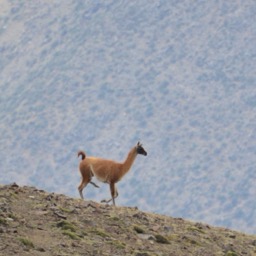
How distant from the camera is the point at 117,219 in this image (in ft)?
109

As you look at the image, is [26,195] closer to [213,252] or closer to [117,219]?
[117,219]

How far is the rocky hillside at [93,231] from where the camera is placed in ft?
94.9

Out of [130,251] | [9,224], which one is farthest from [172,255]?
[9,224]

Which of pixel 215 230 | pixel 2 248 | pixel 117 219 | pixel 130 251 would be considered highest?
pixel 215 230

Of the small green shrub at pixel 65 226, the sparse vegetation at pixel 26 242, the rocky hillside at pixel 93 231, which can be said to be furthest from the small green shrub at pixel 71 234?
the sparse vegetation at pixel 26 242

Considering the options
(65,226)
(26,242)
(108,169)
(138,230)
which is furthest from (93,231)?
(108,169)

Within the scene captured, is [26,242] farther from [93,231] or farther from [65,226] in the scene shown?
[93,231]

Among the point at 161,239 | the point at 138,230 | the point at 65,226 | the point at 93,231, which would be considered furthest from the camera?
the point at 138,230

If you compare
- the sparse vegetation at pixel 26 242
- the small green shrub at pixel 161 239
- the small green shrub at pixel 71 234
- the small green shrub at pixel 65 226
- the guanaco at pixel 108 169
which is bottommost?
the sparse vegetation at pixel 26 242

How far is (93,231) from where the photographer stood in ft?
102

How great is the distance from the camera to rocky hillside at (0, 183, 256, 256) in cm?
2894

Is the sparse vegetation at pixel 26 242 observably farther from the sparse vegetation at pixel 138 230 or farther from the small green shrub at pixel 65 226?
the sparse vegetation at pixel 138 230

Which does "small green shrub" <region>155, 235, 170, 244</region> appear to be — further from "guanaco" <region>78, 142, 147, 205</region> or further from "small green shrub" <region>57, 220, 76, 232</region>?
"guanaco" <region>78, 142, 147, 205</region>

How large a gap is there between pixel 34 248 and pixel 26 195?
19.3ft
